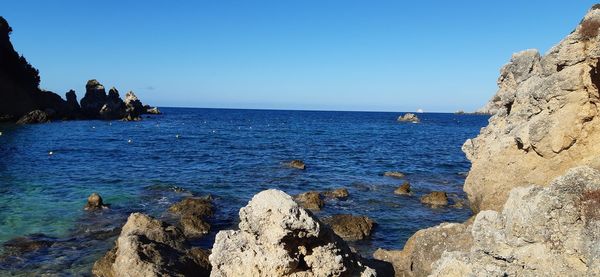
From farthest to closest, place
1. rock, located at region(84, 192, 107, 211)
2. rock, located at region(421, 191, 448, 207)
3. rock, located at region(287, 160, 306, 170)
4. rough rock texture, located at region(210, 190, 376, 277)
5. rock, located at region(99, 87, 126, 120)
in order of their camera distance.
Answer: rock, located at region(99, 87, 126, 120) → rock, located at region(287, 160, 306, 170) → rock, located at region(421, 191, 448, 207) → rock, located at region(84, 192, 107, 211) → rough rock texture, located at region(210, 190, 376, 277)

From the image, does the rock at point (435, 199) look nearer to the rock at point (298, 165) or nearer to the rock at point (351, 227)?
the rock at point (351, 227)

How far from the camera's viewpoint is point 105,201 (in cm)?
2738

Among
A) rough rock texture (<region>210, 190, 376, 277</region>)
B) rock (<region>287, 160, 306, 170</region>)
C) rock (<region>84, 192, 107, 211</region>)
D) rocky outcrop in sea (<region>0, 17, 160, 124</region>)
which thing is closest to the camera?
rough rock texture (<region>210, 190, 376, 277</region>)

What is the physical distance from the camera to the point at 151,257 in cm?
1403

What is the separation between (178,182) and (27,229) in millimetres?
13557

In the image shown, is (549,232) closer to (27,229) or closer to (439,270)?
(439,270)

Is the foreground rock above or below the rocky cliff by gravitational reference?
below

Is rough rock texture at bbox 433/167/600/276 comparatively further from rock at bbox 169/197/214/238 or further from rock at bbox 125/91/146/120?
rock at bbox 125/91/146/120

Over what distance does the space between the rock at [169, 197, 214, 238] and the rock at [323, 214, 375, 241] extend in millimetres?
6405

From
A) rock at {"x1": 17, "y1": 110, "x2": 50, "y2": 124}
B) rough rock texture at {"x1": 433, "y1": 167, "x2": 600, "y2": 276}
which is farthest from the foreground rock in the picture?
rock at {"x1": 17, "y1": 110, "x2": 50, "y2": 124}

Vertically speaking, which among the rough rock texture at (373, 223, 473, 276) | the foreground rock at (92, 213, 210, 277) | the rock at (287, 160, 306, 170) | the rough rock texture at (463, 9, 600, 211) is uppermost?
the rough rock texture at (463, 9, 600, 211)

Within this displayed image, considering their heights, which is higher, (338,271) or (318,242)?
(318,242)

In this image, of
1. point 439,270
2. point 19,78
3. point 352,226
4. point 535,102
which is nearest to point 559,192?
point 439,270

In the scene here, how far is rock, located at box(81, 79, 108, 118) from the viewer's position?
12200cm
